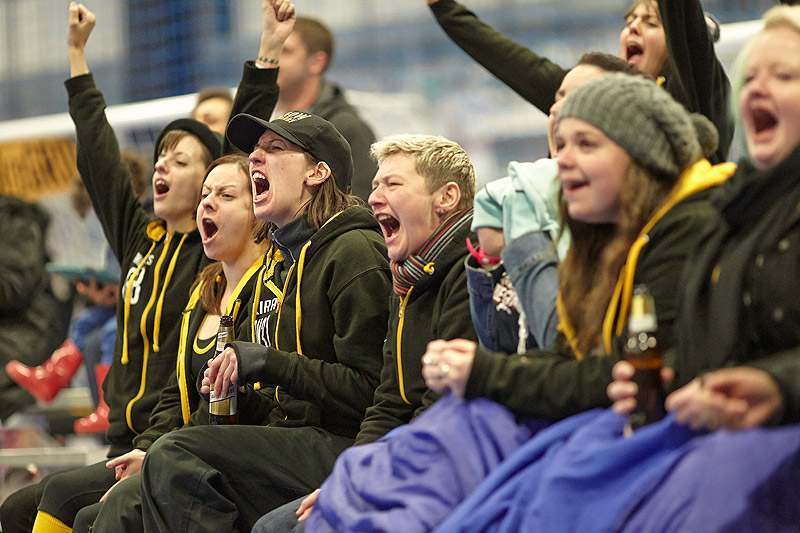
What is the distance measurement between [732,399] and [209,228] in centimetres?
224

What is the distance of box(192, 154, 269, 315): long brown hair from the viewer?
357cm

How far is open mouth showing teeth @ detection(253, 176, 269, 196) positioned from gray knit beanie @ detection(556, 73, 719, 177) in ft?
4.68

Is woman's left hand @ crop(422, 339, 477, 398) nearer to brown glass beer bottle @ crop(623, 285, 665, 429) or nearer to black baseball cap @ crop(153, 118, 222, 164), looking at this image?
brown glass beer bottle @ crop(623, 285, 665, 429)

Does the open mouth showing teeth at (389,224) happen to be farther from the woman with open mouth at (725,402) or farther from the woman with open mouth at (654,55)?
the woman with open mouth at (725,402)

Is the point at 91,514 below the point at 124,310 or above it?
below

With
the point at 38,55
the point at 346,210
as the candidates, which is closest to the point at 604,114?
the point at 346,210

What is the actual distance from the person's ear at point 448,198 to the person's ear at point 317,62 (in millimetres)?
2006

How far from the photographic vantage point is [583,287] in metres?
2.16

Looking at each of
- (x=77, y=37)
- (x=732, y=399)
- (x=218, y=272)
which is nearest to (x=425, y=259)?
(x=218, y=272)

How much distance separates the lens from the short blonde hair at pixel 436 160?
2930mm

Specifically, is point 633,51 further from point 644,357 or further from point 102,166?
point 102,166

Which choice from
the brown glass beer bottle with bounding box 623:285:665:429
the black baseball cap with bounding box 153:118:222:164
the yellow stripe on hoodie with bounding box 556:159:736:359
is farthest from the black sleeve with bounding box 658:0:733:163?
the black baseball cap with bounding box 153:118:222:164

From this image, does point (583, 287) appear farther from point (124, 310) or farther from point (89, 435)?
point (89, 435)

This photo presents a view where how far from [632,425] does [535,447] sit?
0.20m
